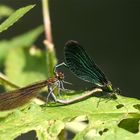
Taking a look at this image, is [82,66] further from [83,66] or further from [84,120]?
[84,120]

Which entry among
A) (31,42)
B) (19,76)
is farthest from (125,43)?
(19,76)

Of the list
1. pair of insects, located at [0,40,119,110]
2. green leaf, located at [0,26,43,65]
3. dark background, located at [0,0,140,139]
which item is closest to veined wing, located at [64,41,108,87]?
pair of insects, located at [0,40,119,110]

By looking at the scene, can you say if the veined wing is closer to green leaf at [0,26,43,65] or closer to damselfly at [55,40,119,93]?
damselfly at [55,40,119,93]

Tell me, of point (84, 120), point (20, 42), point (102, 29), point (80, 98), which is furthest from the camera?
→ point (102, 29)

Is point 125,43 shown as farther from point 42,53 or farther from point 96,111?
point 96,111

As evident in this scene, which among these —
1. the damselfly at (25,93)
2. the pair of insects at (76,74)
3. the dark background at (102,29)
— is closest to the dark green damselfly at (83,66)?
the pair of insects at (76,74)

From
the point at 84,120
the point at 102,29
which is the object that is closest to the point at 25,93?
the point at 84,120
